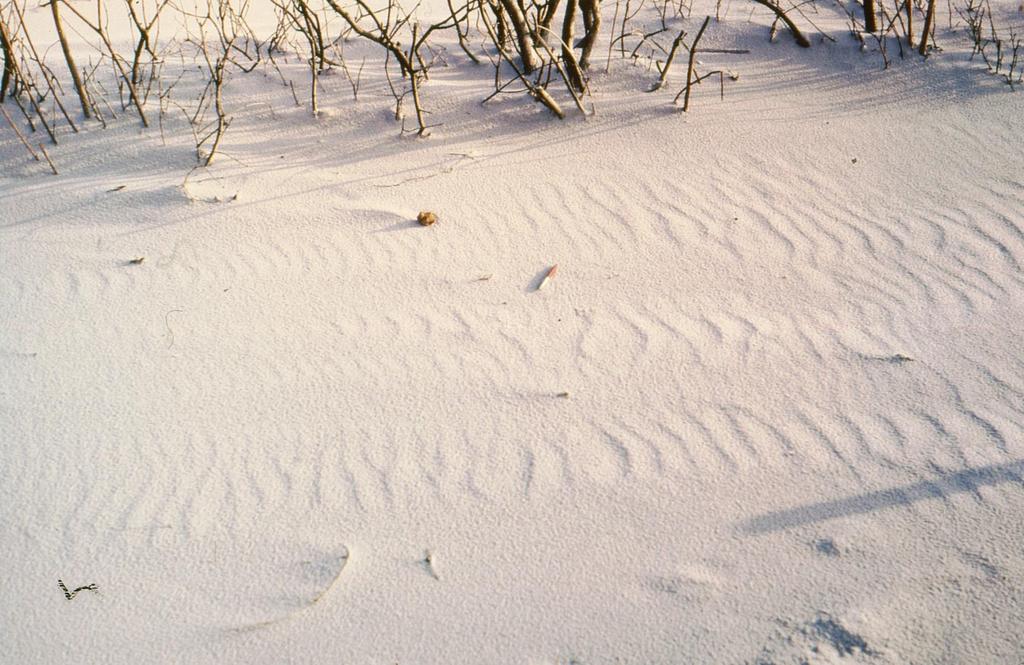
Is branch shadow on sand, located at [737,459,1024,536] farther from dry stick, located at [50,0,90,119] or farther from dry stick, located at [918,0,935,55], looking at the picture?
dry stick, located at [50,0,90,119]

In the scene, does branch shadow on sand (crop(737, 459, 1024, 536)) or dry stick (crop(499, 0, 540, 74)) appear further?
dry stick (crop(499, 0, 540, 74))

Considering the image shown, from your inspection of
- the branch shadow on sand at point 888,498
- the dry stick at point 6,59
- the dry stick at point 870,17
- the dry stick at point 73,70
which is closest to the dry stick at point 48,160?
the dry stick at point 73,70

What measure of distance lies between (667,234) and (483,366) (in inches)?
49.0

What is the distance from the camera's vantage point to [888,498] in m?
2.30

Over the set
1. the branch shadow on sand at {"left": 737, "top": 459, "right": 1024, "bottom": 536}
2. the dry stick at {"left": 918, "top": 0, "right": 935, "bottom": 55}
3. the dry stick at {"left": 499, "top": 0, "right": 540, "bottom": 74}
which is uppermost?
the dry stick at {"left": 499, "top": 0, "right": 540, "bottom": 74}

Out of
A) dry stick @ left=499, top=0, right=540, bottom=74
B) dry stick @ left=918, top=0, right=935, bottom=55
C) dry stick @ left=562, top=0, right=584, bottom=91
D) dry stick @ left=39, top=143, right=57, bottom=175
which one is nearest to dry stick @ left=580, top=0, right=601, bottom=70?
dry stick @ left=562, top=0, right=584, bottom=91

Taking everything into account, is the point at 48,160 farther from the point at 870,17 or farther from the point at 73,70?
the point at 870,17

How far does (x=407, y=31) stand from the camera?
237 inches

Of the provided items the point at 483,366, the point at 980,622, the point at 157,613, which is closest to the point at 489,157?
the point at 483,366

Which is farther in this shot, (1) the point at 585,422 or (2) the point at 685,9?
(2) the point at 685,9

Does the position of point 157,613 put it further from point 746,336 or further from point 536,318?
point 746,336

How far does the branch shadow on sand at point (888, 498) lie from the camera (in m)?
2.25

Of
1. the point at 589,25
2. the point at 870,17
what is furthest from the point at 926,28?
the point at 589,25

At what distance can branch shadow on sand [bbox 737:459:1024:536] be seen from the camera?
225cm
